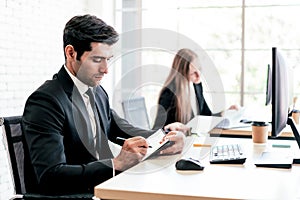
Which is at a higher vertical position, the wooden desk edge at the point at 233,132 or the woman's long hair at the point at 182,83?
the woman's long hair at the point at 182,83

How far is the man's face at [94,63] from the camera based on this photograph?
1.86m

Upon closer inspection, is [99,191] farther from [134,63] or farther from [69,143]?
[134,63]

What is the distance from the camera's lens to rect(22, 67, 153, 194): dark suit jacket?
1.60 meters

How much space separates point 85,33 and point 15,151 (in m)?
0.54

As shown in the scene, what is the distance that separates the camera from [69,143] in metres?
1.78

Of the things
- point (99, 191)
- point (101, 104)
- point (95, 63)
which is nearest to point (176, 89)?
point (101, 104)

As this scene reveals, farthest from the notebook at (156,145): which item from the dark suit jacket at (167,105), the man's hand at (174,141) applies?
the dark suit jacket at (167,105)

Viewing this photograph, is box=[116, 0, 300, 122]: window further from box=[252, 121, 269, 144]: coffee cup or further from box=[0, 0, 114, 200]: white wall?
box=[252, 121, 269, 144]: coffee cup

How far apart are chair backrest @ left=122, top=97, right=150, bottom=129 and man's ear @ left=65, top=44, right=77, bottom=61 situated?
1.26 metres

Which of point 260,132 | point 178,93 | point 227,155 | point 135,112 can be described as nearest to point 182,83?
point 178,93

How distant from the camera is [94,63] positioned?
6.13 ft

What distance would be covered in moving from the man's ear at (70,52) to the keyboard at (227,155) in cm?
70

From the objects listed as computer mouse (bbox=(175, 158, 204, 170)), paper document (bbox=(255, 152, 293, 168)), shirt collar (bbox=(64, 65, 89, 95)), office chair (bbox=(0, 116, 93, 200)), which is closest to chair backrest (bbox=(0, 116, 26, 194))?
office chair (bbox=(0, 116, 93, 200))

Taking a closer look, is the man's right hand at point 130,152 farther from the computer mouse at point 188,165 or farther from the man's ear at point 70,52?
the man's ear at point 70,52
